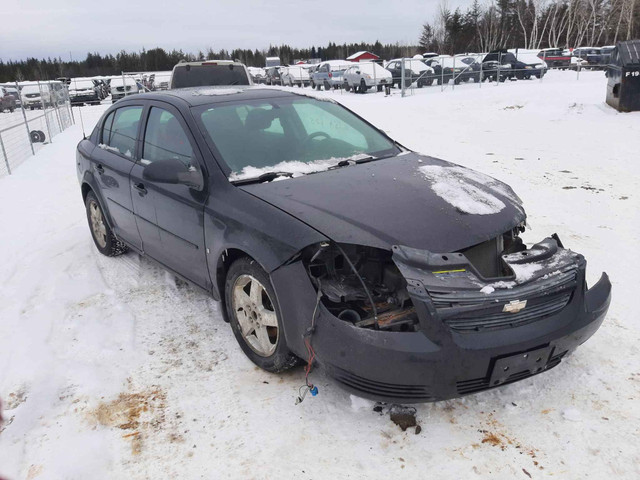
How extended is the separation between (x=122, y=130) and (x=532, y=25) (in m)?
68.8

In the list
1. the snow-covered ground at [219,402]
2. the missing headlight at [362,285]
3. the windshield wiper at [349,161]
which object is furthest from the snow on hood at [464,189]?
the snow-covered ground at [219,402]

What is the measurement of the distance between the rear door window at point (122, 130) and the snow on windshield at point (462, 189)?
2395mm

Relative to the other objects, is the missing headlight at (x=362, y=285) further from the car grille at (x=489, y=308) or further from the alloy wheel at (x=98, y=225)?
the alloy wheel at (x=98, y=225)

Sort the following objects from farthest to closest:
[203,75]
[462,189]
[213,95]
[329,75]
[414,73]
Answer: [329,75] → [414,73] → [203,75] → [213,95] → [462,189]

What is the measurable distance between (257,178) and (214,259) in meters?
0.58

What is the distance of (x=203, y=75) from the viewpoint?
31.3ft

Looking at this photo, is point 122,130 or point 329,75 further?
point 329,75

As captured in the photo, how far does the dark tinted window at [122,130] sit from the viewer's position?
421 cm

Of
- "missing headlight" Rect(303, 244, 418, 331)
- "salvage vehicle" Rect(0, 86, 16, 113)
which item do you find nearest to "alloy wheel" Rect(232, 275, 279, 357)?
"missing headlight" Rect(303, 244, 418, 331)

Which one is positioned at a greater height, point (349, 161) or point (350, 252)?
point (349, 161)

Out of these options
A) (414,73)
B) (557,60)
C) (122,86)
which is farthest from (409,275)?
(557,60)

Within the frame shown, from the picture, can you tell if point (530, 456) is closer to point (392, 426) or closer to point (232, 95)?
point (392, 426)

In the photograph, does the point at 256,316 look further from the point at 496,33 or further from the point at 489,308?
the point at 496,33

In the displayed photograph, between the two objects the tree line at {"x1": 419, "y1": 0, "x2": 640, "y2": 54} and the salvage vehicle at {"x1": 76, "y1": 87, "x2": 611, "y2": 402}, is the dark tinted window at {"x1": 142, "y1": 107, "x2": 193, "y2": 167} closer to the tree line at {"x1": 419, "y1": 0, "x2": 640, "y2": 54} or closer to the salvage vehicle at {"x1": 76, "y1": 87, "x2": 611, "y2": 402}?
the salvage vehicle at {"x1": 76, "y1": 87, "x2": 611, "y2": 402}
